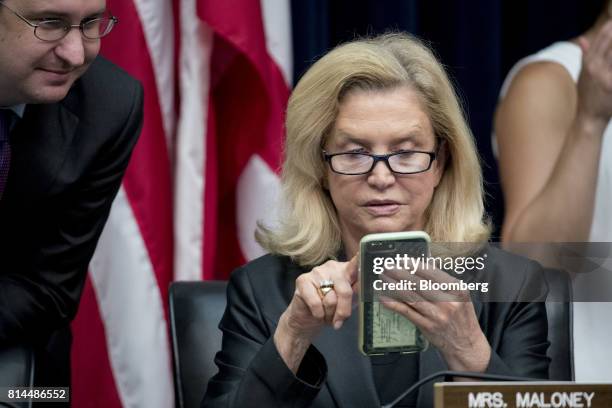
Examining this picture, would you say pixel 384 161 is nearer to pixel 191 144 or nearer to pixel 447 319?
pixel 447 319

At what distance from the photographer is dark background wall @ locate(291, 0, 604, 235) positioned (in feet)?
11.0

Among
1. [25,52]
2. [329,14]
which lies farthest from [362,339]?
[329,14]

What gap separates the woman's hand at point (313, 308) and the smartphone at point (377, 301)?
117 millimetres

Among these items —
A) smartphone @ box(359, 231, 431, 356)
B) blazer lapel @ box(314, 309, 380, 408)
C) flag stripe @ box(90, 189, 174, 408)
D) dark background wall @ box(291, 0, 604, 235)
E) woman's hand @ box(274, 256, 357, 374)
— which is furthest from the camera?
dark background wall @ box(291, 0, 604, 235)

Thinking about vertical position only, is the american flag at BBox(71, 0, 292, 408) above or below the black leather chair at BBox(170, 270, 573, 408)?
above

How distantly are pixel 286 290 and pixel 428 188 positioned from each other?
331mm

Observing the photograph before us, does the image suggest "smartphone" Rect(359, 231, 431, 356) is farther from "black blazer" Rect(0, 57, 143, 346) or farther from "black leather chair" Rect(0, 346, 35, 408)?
"black blazer" Rect(0, 57, 143, 346)

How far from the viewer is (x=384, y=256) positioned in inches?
58.0

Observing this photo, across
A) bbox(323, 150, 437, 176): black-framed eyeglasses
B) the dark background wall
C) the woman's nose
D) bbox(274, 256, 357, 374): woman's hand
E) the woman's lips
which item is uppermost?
the dark background wall

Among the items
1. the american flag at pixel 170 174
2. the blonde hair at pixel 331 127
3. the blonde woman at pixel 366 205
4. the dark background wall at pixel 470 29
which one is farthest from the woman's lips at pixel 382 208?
the dark background wall at pixel 470 29

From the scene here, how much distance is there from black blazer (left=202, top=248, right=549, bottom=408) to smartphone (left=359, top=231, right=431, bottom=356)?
9.9 inches

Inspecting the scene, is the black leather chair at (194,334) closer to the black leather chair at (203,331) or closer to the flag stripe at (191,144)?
the black leather chair at (203,331)

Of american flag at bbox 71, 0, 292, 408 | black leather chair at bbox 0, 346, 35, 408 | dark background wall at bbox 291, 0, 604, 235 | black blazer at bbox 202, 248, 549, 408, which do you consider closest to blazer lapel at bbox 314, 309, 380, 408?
black blazer at bbox 202, 248, 549, 408

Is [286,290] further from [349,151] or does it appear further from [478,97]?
[478,97]
